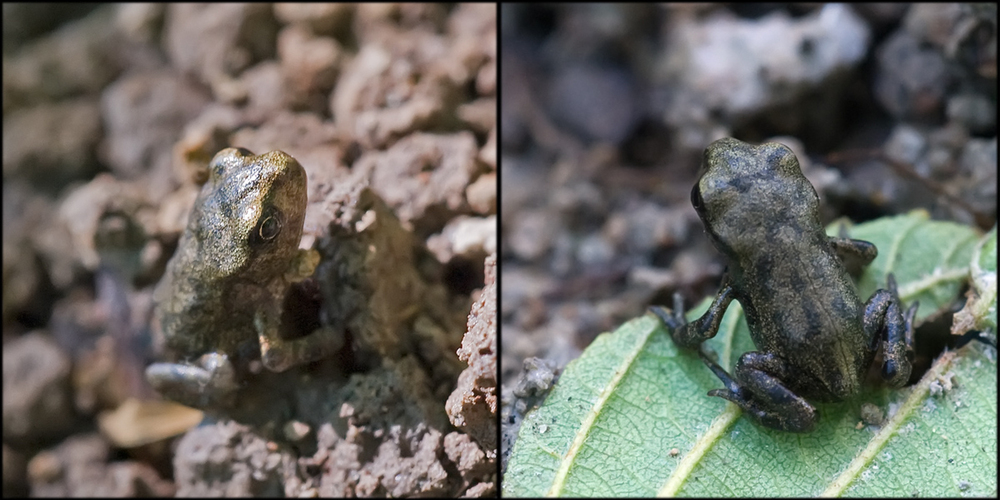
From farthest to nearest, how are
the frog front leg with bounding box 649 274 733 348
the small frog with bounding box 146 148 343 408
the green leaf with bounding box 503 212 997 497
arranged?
the frog front leg with bounding box 649 274 733 348
the small frog with bounding box 146 148 343 408
the green leaf with bounding box 503 212 997 497

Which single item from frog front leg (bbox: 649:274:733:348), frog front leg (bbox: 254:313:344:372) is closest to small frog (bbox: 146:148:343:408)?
frog front leg (bbox: 254:313:344:372)

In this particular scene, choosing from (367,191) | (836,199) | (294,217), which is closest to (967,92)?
(836,199)

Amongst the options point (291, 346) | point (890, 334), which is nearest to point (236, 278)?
point (291, 346)

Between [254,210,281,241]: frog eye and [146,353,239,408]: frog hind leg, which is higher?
[254,210,281,241]: frog eye

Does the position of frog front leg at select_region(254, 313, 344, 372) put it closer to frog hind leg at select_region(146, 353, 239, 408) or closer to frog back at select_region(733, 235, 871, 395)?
frog hind leg at select_region(146, 353, 239, 408)

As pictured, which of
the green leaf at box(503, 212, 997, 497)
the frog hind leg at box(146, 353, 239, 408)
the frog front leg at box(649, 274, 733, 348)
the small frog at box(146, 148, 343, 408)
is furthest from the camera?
the frog hind leg at box(146, 353, 239, 408)

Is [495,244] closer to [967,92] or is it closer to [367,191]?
[367,191]

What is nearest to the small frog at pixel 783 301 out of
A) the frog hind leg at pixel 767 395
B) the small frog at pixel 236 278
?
the frog hind leg at pixel 767 395
